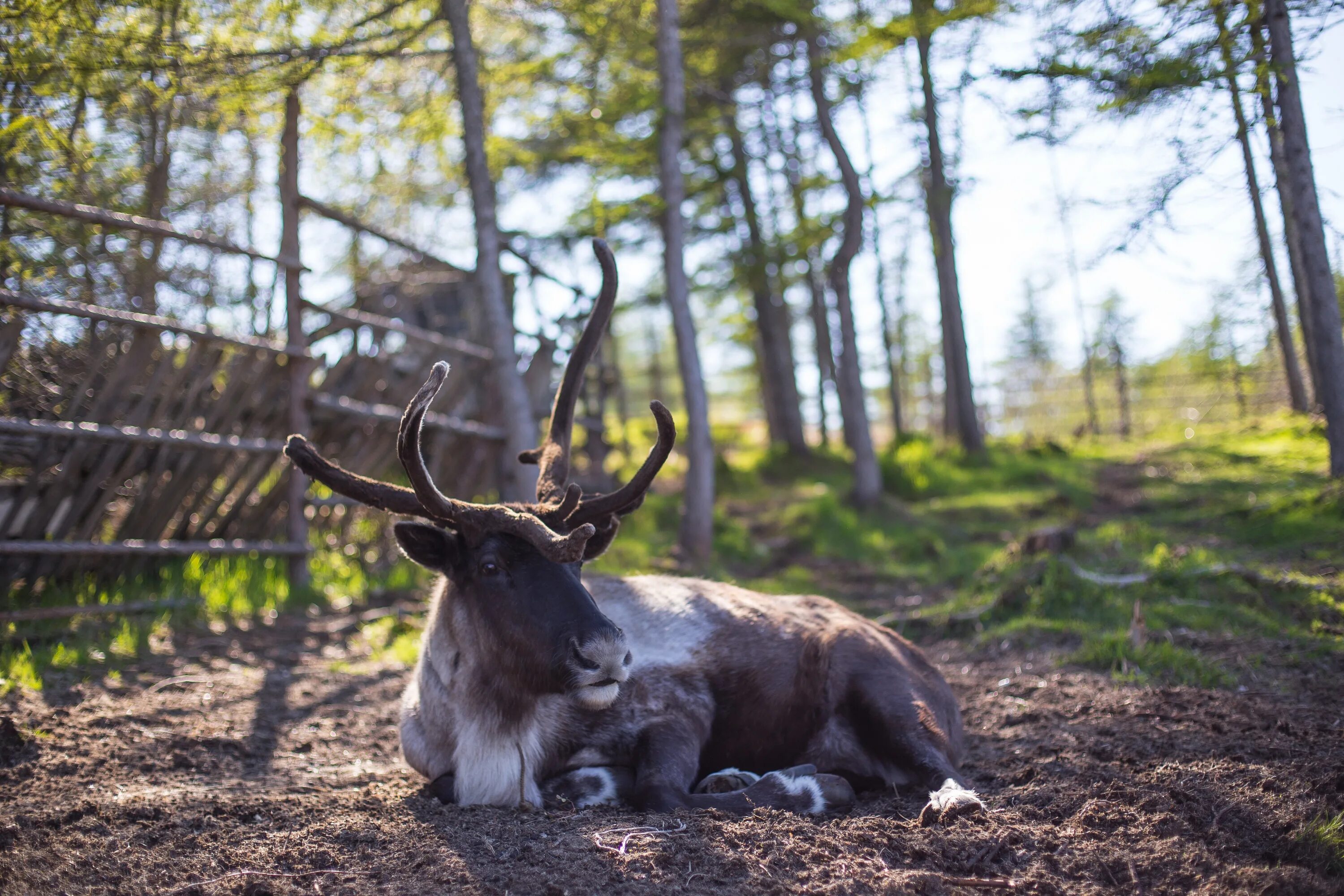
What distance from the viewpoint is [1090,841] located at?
10.5 ft

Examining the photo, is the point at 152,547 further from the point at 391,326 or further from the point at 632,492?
the point at 632,492

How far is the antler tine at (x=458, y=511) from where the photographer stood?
374 cm

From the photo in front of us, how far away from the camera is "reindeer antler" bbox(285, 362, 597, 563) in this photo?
12.5 ft

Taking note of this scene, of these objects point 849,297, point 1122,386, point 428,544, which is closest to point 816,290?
point 849,297

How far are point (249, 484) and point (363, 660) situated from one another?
2105mm

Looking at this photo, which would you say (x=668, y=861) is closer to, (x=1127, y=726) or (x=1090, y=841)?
(x=1090, y=841)

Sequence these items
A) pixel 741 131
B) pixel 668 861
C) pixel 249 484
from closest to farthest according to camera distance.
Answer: pixel 668 861 < pixel 249 484 < pixel 741 131

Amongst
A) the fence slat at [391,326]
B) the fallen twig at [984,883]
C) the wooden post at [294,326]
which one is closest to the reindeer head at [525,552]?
the fallen twig at [984,883]

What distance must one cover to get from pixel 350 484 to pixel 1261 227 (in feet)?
40.3

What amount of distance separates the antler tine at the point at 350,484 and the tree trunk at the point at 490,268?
4.06 m

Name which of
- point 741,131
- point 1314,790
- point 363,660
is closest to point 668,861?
point 1314,790

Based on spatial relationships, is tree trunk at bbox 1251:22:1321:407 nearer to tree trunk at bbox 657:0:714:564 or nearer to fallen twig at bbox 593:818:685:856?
tree trunk at bbox 657:0:714:564

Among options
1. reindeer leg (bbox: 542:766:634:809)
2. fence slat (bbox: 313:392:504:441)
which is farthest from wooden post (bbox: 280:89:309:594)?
reindeer leg (bbox: 542:766:634:809)

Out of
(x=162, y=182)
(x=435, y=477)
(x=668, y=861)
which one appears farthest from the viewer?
(x=435, y=477)
